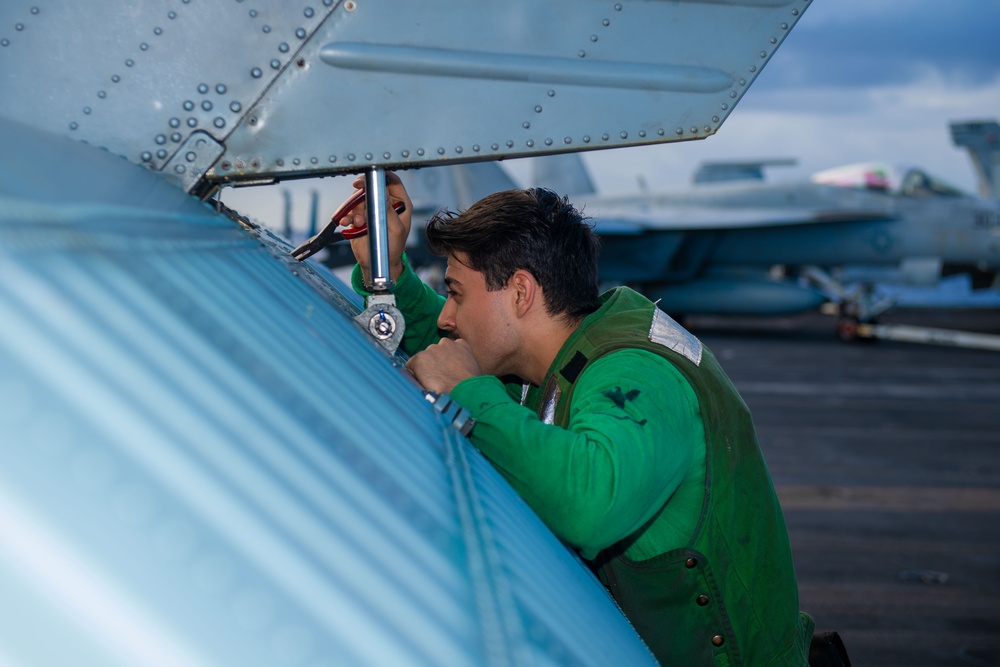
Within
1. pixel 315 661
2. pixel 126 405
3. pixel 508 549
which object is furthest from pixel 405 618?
pixel 508 549

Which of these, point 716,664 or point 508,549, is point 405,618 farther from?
point 716,664

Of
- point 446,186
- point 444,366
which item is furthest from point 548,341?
point 446,186

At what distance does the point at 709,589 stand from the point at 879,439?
7.90 metres

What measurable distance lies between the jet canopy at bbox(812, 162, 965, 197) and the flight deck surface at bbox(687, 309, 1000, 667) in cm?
347

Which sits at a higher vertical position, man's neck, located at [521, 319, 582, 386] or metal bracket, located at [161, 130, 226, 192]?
metal bracket, located at [161, 130, 226, 192]

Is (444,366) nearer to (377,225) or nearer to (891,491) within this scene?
(377,225)

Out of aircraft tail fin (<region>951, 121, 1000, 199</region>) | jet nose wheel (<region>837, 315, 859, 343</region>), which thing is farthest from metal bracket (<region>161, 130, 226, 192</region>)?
aircraft tail fin (<region>951, 121, 1000, 199</region>)

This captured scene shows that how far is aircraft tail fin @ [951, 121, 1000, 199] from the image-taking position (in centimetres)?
2214

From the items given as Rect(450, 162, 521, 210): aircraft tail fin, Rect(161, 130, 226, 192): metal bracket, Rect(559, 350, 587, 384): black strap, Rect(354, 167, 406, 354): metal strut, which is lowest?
Rect(559, 350, 587, 384): black strap

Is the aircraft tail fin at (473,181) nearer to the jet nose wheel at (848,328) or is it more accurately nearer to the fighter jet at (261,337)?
the jet nose wheel at (848,328)

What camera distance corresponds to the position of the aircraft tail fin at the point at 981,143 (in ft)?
72.6

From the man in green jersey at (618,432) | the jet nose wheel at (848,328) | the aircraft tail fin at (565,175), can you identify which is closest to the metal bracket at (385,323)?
the man in green jersey at (618,432)

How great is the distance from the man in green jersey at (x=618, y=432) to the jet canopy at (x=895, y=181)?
16797mm

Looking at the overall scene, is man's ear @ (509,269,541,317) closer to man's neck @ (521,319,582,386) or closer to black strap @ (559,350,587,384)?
man's neck @ (521,319,582,386)
